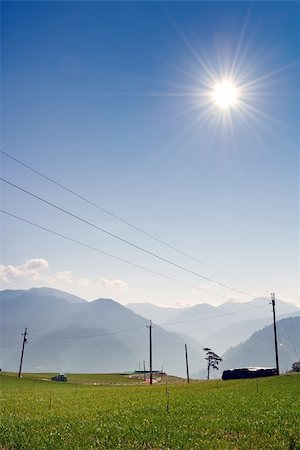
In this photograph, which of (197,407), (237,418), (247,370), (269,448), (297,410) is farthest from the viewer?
(247,370)

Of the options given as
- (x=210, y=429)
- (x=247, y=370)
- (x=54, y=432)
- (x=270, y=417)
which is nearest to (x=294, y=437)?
(x=210, y=429)

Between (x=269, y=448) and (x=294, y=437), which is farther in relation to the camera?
(x=294, y=437)

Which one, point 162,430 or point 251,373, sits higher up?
point 251,373

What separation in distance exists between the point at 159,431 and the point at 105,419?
7.35 meters

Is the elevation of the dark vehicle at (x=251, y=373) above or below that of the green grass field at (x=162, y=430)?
above

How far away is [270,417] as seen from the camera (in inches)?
1107

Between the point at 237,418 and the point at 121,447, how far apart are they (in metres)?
11.1

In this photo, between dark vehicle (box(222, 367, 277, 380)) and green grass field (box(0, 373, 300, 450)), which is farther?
dark vehicle (box(222, 367, 277, 380))

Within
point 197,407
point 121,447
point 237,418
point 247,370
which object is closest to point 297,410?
point 237,418

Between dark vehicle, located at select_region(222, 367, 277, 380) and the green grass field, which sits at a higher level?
dark vehicle, located at select_region(222, 367, 277, 380)

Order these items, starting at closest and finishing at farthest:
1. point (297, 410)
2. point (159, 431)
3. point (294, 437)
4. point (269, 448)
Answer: point (269, 448) < point (294, 437) < point (159, 431) < point (297, 410)

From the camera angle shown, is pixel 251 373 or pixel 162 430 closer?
pixel 162 430

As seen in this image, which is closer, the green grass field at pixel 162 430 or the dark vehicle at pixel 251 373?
the green grass field at pixel 162 430

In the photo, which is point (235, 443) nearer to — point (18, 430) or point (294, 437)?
point (294, 437)
